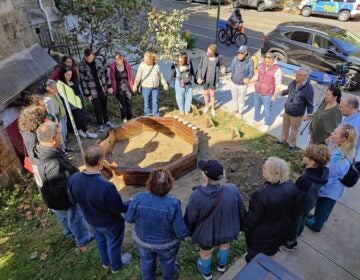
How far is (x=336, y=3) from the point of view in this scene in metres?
16.8

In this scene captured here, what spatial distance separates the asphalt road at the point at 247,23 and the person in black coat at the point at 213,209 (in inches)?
382

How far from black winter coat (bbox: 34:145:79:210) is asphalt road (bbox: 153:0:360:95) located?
→ 964cm

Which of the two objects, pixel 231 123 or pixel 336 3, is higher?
pixel 336 3

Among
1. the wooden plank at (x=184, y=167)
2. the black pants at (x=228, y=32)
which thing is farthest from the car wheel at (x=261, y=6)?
the wooden plank at (x=184, y=167)

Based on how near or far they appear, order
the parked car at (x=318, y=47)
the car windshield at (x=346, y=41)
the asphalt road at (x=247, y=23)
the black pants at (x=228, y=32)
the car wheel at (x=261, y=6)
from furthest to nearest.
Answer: the car wheel at (x=261, y=6)
the asphalt road at (x=247, y=23)
the black pants at (x=228, y=32)
the car windshield at (x=346, y=41)
the parked car at (x=318, y=47)

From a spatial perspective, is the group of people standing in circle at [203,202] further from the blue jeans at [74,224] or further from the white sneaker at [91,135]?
the white sneaker at [91,135]

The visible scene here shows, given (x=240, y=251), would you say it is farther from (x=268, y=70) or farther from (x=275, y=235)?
(x=268, y=70)

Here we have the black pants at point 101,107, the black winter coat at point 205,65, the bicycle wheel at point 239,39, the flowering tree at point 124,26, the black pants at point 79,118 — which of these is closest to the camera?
the black pants at point 79,118

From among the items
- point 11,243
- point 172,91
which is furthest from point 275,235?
point 172,91

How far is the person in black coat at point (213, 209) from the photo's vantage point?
269 centimetres

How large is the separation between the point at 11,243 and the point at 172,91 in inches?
234

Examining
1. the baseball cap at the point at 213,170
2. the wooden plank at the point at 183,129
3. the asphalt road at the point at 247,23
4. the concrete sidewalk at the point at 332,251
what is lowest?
the asphalt road at the point at 247,23

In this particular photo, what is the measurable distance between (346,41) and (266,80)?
500 cm

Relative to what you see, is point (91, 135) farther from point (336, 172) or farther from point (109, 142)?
point (336, 172)
